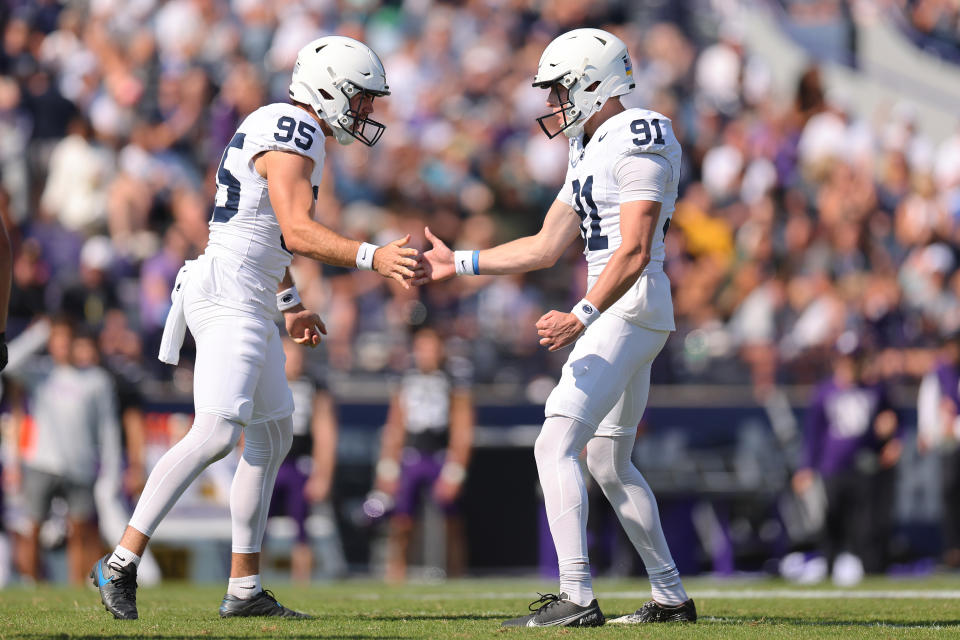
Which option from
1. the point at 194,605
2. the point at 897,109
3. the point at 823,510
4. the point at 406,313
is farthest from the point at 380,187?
the point at 194,605

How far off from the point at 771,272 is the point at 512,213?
2.69 metres

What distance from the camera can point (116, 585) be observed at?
6.20 m

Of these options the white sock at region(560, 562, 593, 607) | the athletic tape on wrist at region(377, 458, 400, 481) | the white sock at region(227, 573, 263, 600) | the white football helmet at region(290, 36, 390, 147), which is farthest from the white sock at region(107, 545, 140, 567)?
the athletic tape on wrist at region(377, 458, 400, 481)

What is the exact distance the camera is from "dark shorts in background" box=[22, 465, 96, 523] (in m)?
11.8

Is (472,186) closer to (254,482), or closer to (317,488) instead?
(317,488)

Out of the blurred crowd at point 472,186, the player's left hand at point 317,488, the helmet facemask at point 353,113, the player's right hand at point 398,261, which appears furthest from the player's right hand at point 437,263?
the player's left hand at point 317,488

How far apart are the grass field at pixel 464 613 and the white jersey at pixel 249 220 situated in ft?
4.61

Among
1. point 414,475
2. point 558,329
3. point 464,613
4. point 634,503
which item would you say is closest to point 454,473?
point 414,475

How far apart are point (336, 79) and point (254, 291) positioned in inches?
38.9

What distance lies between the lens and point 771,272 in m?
15.3

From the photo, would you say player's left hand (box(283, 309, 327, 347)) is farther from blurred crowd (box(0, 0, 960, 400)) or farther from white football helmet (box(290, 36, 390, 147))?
blurred crowd (box(0, 0, 960, 400))

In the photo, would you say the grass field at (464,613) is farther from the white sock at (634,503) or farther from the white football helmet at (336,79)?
the white football helmet at (336,79)

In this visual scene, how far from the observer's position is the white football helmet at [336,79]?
21.7ft

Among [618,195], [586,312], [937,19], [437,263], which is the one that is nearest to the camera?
[586,312]
